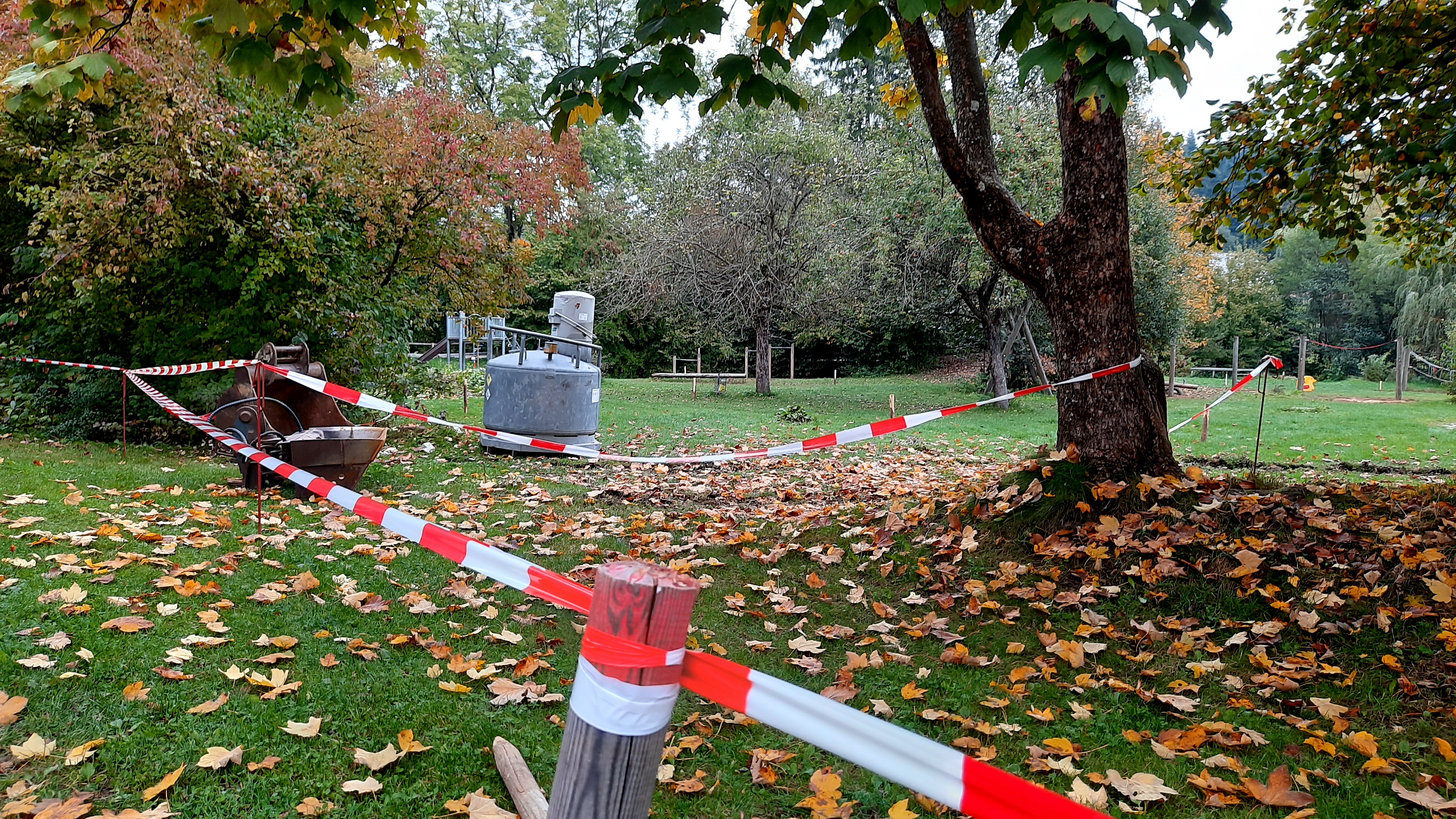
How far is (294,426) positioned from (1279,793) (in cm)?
801

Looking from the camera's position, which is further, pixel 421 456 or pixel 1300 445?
pixel 1300 445

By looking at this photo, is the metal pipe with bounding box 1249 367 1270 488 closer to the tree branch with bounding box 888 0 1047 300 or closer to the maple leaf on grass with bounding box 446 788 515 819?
the tree branch with bounding box 888 0 1047 300

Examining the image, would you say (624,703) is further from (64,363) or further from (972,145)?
(64,363)

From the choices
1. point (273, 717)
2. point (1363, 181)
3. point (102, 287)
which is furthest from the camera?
point (102, 287)

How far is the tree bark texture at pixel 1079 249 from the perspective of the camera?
17.5ft

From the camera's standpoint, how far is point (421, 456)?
399 inches

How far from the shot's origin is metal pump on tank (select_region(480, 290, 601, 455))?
10.5 meters

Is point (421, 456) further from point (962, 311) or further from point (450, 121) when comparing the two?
point (962, 311)

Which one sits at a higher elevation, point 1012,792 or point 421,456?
point 1012,792

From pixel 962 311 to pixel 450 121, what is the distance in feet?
50.9

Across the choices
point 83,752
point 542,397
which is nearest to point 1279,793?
point 83,752

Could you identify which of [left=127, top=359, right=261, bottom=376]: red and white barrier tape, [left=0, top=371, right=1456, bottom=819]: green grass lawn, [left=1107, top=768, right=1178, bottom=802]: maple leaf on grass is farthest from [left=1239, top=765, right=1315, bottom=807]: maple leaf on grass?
[left=127, top=359, right=261, bottom=376]: red and white barrier tape

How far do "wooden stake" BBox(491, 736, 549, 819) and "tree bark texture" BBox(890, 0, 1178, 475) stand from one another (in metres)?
4.04

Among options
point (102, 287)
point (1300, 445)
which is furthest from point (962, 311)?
point (102, 287)
